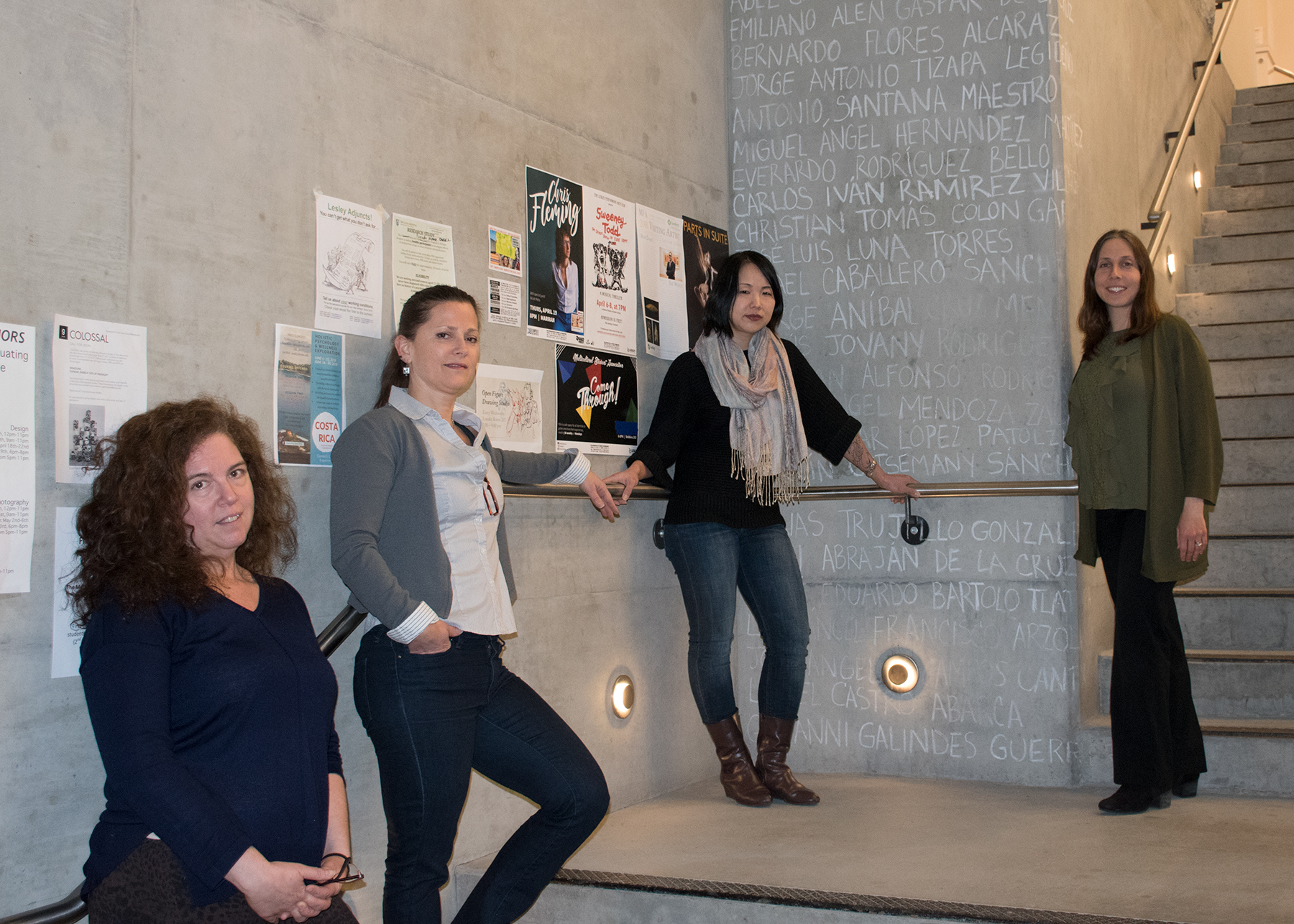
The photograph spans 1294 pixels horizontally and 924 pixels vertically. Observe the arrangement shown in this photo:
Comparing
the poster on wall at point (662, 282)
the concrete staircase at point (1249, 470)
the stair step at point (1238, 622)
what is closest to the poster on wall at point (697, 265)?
the poster on wall at point (662, 282)

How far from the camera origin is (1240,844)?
8.85ft

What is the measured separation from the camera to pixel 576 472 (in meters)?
2.74

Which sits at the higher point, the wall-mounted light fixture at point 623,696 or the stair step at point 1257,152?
the stair step at point 1257,152

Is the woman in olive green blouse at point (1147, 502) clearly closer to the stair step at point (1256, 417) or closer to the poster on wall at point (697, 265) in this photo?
the poster on wall at point (697, 265)

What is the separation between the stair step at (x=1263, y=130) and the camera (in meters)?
6.31

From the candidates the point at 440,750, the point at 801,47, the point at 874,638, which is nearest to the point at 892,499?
the point at 874,638

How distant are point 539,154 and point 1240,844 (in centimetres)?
245

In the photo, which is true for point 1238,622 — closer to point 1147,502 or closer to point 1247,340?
point 1147,502

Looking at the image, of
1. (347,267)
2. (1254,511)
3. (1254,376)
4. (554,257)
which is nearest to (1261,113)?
(1254,376)

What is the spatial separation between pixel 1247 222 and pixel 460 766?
5.12 metres

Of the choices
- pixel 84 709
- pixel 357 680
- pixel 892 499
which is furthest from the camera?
pixel 892 499

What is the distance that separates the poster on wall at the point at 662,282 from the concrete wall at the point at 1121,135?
1236mm

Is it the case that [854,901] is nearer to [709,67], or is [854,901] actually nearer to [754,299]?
[754,299]

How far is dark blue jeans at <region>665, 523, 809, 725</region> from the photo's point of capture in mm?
3248
